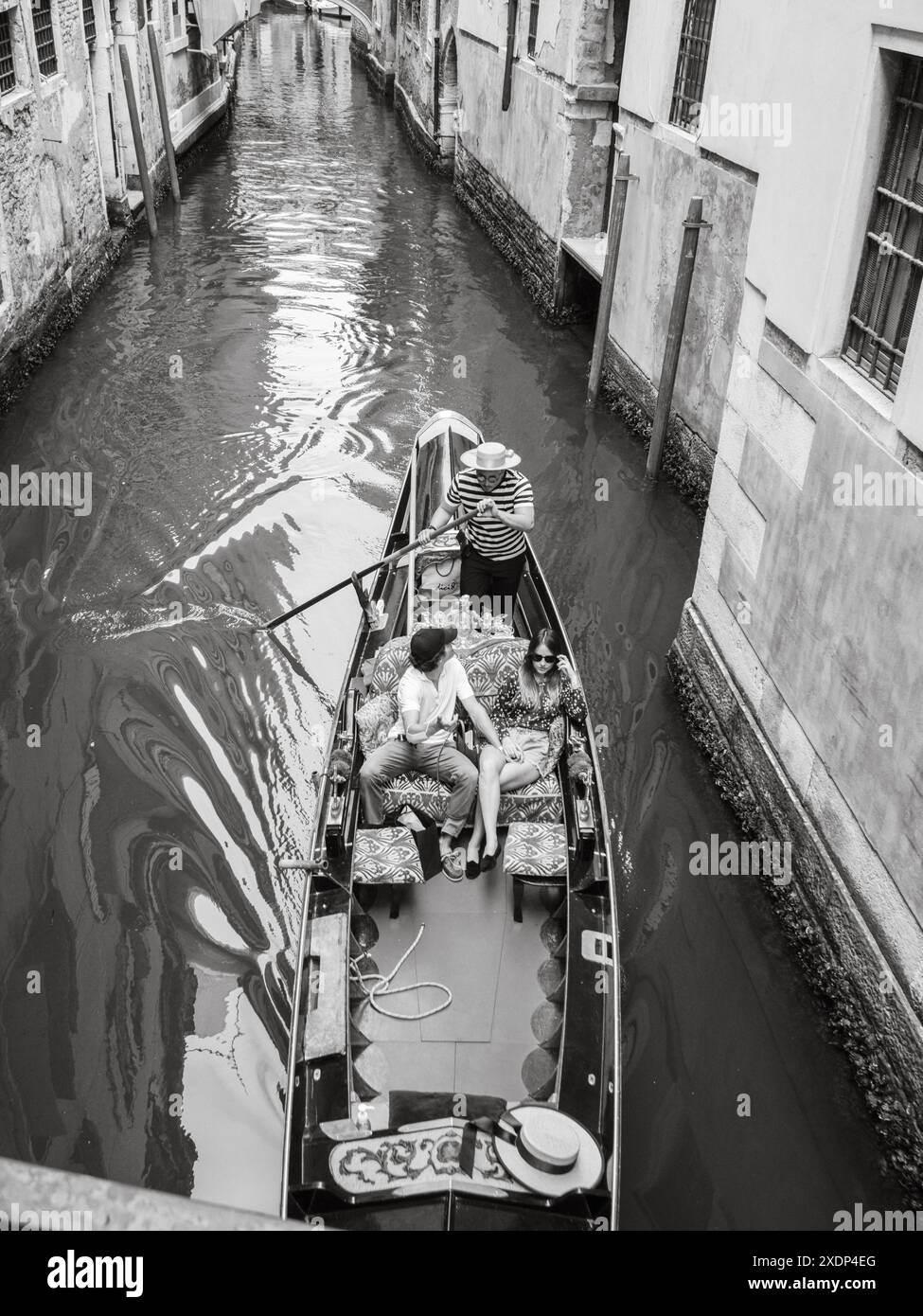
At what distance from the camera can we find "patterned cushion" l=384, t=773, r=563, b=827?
4.42 meters

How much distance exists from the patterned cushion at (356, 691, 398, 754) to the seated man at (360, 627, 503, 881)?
0.23m

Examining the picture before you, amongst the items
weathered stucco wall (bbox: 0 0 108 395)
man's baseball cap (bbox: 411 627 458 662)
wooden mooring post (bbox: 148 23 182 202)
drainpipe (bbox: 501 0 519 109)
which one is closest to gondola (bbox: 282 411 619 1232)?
man's baseball cap (bbox: 411 627 458 662)

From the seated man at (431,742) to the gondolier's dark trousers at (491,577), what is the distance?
142cm

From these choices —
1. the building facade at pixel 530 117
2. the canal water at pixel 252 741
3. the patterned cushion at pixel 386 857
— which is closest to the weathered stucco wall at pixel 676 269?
the canal water at pixel 252 741

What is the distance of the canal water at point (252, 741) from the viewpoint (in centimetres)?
392

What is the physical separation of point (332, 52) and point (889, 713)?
37.6 metres

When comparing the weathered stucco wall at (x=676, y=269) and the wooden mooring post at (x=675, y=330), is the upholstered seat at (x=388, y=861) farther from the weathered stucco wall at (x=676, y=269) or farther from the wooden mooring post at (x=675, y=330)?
the wooden mooring post at (x=675, y=330)

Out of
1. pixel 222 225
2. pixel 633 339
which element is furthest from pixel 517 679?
pixel 222 225

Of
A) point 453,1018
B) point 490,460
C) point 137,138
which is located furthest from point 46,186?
point 453,1018

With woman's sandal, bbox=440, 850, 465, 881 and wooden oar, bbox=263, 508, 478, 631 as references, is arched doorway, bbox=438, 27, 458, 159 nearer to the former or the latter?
wooden oar, bbox=263, 508, 478, 631

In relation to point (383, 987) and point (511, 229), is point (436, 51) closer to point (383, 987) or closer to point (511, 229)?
point (511, 229)

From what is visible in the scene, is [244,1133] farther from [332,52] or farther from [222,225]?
[332,52]

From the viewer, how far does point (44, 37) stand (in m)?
10.5

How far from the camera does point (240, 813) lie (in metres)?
5.26
